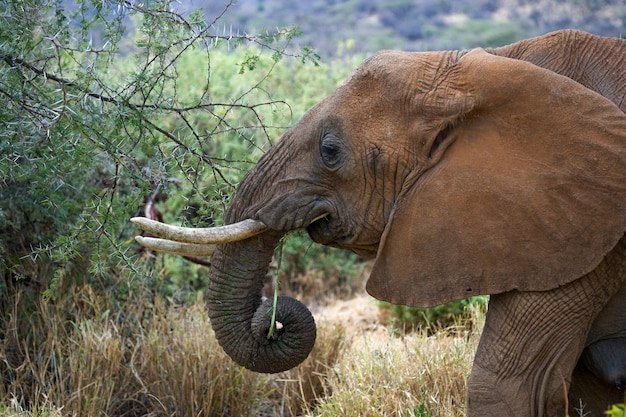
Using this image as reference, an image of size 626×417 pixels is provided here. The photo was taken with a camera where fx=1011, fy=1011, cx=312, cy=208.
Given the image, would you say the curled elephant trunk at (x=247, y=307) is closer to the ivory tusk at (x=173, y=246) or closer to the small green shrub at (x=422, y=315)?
the ivory tusk at (x=173, y=246)

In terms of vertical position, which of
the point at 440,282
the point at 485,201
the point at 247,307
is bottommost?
the point at 247,307

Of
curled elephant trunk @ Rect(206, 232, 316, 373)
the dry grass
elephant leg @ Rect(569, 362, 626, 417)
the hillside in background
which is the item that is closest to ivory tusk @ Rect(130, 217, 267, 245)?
curled elephant trunk @ Rect(206, 232, 316, 373)

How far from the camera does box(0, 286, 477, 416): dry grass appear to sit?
514 centimetres

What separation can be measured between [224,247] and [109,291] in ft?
6.78

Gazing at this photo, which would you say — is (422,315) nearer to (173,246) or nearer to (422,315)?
(422,315)

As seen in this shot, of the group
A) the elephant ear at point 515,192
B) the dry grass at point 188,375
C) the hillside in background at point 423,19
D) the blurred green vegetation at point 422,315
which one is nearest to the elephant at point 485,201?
the elephant ear at point 515,192

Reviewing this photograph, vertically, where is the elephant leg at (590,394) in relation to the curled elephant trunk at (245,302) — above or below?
below

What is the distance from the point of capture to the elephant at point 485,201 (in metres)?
3.80

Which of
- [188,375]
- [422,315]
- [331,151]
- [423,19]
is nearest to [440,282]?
[331,151]

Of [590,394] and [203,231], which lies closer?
[203,231]

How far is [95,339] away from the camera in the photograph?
5.61 meters

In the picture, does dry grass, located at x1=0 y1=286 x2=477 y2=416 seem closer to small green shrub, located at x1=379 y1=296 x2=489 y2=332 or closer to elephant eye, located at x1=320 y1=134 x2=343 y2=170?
small green shrub, located at x1=379 y1=296 x2=489 y2=332

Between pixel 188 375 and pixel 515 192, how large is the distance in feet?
7.84

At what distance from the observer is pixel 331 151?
4062 millimetres
